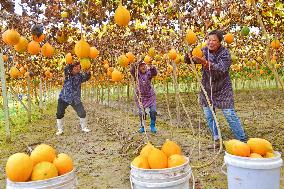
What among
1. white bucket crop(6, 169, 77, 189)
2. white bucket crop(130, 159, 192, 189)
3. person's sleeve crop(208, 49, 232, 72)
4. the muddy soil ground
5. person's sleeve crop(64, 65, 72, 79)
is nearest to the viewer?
white bucket crop(6, 169, 77, 189)

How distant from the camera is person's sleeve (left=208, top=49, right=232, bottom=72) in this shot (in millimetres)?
4659

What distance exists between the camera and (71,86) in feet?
25.3

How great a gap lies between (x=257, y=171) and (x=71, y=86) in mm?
5786

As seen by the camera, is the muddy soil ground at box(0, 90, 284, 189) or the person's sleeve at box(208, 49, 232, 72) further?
the person's sleeve at box(208, 49, 232, 72)

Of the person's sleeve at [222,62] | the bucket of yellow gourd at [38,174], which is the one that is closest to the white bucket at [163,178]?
the bucket of yellow gourd at [38,174]

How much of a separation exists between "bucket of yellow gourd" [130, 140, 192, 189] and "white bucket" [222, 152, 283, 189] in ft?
1.59

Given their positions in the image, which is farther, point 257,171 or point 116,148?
point 116,148

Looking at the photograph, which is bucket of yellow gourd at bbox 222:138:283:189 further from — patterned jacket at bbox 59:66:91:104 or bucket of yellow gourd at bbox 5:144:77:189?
patterned jacket at bbox 59:66:91:104

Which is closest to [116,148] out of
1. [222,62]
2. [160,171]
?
[222,62]

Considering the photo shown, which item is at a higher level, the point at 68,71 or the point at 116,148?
the point at 68,71

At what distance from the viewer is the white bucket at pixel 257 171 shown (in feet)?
8.18

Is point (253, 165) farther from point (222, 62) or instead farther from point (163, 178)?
point (222, 62)

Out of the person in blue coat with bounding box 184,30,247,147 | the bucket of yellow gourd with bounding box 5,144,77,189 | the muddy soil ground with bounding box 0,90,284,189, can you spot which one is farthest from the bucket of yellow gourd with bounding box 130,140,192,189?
the person in blue coat with bounding box 184,30,247,147

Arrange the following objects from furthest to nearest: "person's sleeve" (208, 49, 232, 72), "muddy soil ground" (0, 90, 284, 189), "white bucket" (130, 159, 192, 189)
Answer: "person's sleeve" (208, 49, 232, 72), "muddy soil ground" (0, 90, 284, 189), "white bucket" (130, 159, 192, 189)
